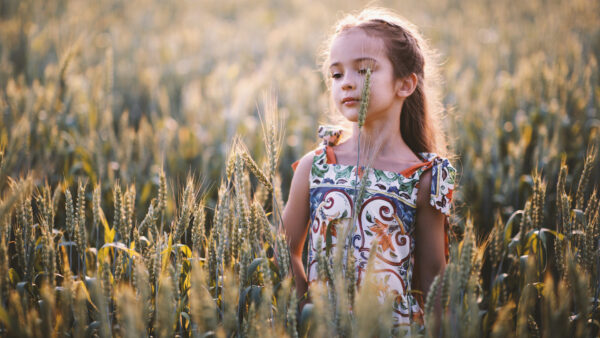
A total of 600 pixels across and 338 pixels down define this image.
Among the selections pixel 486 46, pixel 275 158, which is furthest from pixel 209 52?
pixel 275 158

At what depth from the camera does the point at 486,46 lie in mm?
Result: 6859

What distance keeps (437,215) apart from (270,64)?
4.50m

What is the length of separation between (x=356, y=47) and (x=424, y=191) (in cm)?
56

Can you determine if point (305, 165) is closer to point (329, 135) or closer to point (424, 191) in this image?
point (329, 135)

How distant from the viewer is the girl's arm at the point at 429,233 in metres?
1.47

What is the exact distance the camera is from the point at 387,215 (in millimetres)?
1432

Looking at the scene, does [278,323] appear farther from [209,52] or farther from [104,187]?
[209,52]

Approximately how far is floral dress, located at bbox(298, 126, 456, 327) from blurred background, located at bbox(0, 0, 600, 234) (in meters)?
0.51

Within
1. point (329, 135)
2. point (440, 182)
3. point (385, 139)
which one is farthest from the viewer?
point (329, 135)

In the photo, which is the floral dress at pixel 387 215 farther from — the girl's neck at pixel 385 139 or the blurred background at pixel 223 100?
the blurred background at pixel 223 100

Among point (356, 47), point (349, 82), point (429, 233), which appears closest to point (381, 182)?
point (429, 233)

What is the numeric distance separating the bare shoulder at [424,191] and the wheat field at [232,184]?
15 cm

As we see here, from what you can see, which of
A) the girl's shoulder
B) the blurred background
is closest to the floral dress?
the girl's shoulder

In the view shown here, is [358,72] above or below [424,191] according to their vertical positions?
above
